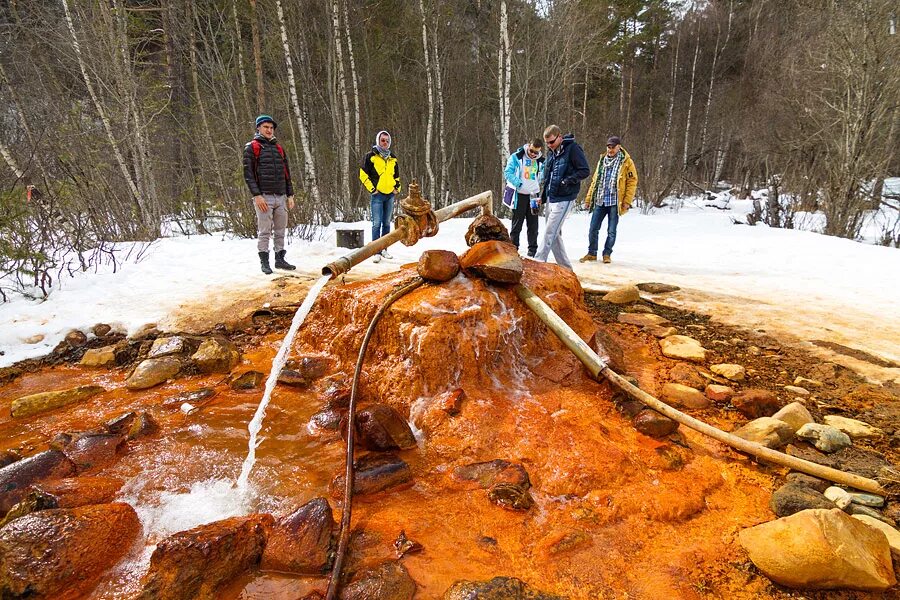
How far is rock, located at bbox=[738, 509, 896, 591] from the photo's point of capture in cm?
→ 149

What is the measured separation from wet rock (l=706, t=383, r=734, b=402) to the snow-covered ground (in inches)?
52.3

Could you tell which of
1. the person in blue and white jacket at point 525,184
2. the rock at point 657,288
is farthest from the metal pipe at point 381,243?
the rock at point 657,288

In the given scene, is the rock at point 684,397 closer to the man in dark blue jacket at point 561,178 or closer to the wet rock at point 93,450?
the man in dark blue jacket at point 561,178

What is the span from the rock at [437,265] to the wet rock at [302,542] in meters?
1.88

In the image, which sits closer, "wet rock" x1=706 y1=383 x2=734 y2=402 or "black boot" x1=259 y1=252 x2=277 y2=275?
"wet rock" x1=706 y1=383 x2=734 y2=402

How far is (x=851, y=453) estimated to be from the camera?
7.57 feet

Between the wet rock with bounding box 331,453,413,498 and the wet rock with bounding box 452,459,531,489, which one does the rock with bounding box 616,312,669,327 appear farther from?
the wet rock with bounding box 331,453,413,498

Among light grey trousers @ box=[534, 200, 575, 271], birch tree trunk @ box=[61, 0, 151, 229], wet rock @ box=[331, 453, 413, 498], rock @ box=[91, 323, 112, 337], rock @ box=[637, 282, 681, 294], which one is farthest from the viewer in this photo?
birch tree trunk @ box=[61, 0, 151, 229]

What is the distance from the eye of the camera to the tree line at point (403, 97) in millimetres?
8062

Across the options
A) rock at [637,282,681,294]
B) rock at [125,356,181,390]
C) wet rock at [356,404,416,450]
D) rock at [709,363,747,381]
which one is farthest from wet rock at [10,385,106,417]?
rock at [637,282,681,294]

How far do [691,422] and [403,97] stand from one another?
714 inches

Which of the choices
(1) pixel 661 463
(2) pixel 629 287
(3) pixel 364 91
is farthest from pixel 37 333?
(3) pixel 364 91

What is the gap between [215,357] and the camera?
347cm

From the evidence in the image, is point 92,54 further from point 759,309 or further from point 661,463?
point 759,309
